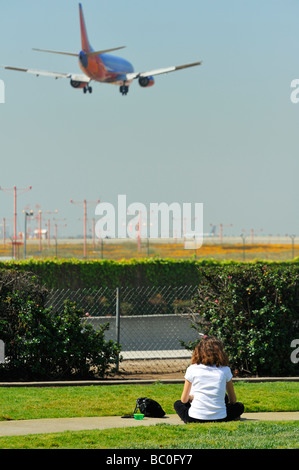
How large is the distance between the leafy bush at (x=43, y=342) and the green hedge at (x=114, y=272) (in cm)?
1662

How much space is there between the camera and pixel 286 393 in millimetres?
10961

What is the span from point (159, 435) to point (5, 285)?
551cm

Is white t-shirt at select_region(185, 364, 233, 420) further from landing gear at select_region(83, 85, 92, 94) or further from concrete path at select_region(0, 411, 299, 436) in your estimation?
landing gear at select_region(83, 85, 92, 94)

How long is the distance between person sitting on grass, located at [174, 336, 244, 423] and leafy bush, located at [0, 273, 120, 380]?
14.9 ft

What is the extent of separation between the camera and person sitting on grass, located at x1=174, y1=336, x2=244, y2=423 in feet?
25.6

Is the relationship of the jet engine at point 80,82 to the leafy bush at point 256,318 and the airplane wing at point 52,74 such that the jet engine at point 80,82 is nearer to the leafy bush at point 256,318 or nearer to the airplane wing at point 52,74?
the airplane wing at point 52,74

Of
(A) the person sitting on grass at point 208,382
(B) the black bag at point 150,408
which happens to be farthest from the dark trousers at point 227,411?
(B) the black bag at point 150,408

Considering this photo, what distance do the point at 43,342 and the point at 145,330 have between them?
990 cm

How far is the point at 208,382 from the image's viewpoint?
7.81 meters

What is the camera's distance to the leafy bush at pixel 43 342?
12164 mm

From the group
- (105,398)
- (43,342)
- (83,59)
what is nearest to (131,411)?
(105,398)
